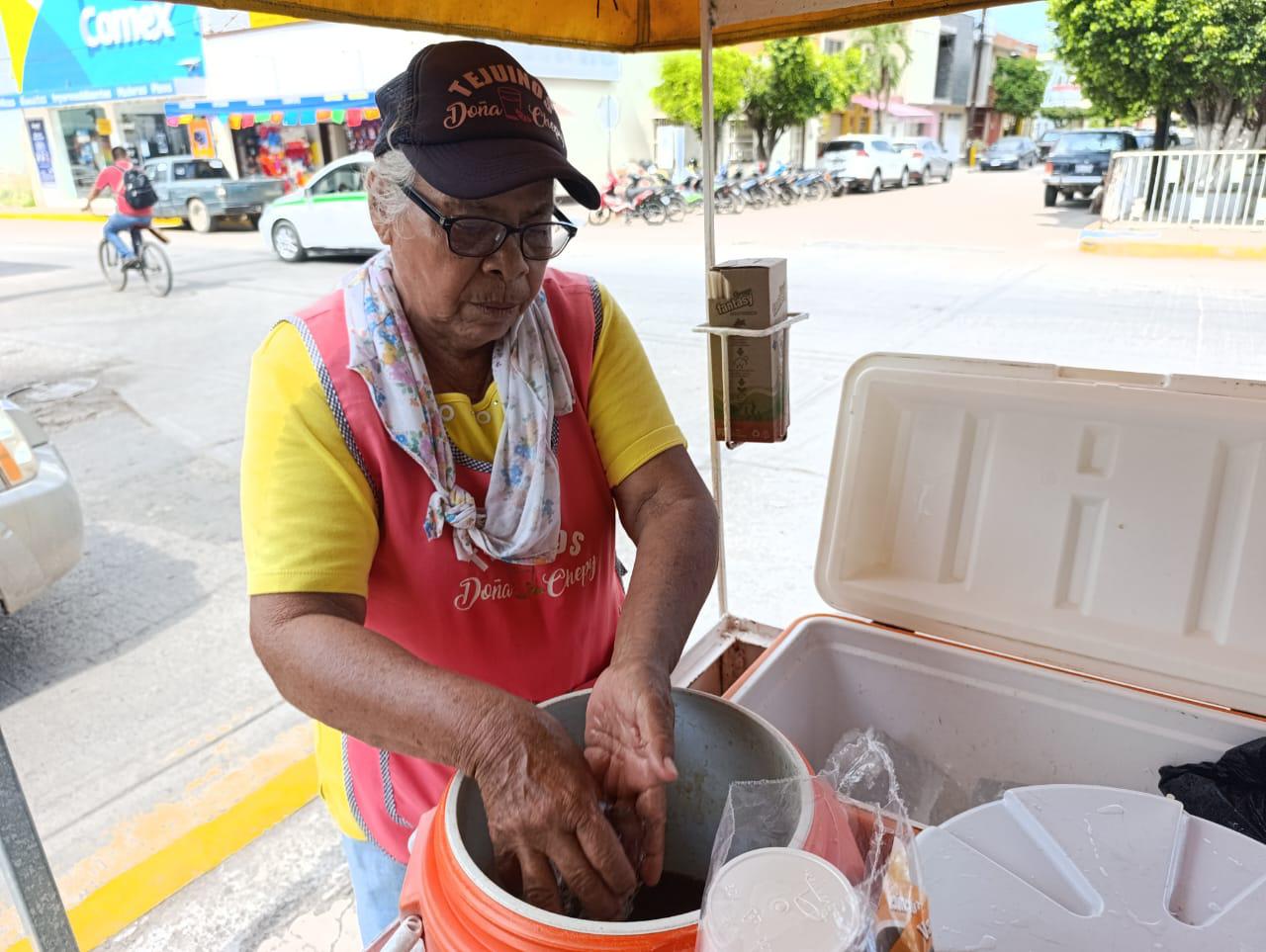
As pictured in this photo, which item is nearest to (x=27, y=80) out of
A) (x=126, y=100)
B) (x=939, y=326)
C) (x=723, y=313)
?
(x=126, y=100)

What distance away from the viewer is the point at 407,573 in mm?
1078

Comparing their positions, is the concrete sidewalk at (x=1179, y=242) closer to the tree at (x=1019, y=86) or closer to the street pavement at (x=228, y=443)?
the street pavement at (x=228, y=443)

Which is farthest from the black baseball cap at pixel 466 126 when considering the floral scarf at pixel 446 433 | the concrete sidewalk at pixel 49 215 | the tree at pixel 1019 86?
the tree at pixel 1019 86

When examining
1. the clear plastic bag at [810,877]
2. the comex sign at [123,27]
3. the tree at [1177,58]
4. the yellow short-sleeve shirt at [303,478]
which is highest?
the comex sign at [123,27]

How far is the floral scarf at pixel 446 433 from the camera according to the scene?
3.37 feet

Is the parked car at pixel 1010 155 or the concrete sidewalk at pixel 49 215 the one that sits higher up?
the parked car at pixel 1010 155

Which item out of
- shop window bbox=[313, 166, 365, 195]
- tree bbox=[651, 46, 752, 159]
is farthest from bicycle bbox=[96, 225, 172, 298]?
tree bbox=[651, 46, 752, 159]

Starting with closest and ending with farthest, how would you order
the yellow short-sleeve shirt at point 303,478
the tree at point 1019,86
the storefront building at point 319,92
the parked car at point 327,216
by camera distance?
the yellow short-sleeve shirt at point 303,478, the parked car at point 327,216, the storefront building at point 319,92, the tree at point 1019,86

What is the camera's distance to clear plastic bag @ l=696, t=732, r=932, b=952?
0.60 metres

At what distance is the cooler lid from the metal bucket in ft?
2.54

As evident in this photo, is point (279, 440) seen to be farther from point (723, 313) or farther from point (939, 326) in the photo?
point (939, 326)

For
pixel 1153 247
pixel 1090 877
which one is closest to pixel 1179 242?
pixel 1153 247

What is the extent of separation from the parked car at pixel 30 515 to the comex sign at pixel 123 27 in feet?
67.2

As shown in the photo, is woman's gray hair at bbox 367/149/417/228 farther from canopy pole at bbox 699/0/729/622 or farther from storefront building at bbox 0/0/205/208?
storefront building at bbox 0/0/205/208
